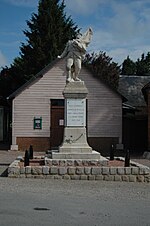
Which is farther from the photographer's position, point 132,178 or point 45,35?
point 45,35

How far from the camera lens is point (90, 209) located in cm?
866

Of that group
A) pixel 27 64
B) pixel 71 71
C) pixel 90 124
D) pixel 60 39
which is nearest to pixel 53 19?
pixel 60 39

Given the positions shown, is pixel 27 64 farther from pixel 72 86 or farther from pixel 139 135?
pixel 72 86

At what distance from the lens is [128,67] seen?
79.1m

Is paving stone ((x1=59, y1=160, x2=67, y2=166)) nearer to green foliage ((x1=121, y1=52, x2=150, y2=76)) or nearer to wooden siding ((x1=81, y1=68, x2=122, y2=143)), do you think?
wooden siding ((x1=81, y1=68, x2=122, y2=143))

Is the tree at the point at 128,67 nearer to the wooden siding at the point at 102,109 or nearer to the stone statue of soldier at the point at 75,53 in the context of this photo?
the wooden siding at the point at 102,109

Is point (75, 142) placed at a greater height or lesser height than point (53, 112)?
lesser

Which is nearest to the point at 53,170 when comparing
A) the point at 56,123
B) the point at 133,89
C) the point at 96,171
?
the point at 96,171

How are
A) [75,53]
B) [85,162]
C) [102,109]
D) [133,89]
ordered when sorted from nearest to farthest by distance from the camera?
[85,162] → [75,53] → [102,109] → [133,89]

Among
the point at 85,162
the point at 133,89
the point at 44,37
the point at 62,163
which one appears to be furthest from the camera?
the point at 44,37

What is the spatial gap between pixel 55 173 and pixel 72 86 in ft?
11.7

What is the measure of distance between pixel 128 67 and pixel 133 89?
4109 centimetres

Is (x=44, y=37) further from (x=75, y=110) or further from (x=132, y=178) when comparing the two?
(x=132, y=178)

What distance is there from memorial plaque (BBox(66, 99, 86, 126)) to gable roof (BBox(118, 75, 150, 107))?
20093 millimetres
